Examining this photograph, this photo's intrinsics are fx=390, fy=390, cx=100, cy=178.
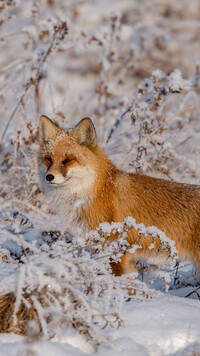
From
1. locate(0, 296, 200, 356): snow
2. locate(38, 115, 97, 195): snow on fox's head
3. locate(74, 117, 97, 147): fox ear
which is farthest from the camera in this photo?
locate(74, 117, 97, 147): fox ear

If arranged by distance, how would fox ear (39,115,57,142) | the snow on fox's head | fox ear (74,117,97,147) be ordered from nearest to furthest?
the snow on fox's head → fox ear (74,117,97,147) → fox ear (39,115,57,142)

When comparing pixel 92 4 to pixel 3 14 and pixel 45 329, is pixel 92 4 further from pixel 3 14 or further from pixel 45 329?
pixel 45 329

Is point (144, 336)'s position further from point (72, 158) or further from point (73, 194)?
point (72, 158)

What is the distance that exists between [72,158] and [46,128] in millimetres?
548

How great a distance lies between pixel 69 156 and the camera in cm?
381

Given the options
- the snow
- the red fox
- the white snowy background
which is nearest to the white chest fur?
the red fox

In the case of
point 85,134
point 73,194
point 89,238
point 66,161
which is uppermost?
point 85,134

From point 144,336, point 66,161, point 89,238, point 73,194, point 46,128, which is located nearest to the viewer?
point 144,336

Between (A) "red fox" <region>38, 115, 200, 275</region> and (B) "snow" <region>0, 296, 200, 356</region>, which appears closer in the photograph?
(B) "snow" <region>0, 296, 200, 356</region>

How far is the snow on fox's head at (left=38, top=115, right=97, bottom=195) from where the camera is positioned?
3717 millimetres

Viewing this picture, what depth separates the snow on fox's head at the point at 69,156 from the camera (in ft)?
12.2

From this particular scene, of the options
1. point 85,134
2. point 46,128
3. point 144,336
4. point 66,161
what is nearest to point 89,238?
point 144,336

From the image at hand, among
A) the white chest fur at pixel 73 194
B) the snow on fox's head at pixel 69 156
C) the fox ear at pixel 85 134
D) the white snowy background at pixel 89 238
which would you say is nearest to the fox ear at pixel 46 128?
the snow on fox's head at pixel 69 156

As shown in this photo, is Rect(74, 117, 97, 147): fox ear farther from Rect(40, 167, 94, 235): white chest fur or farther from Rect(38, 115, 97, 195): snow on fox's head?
Rect(40, 167, 94, 235): white chest fur
